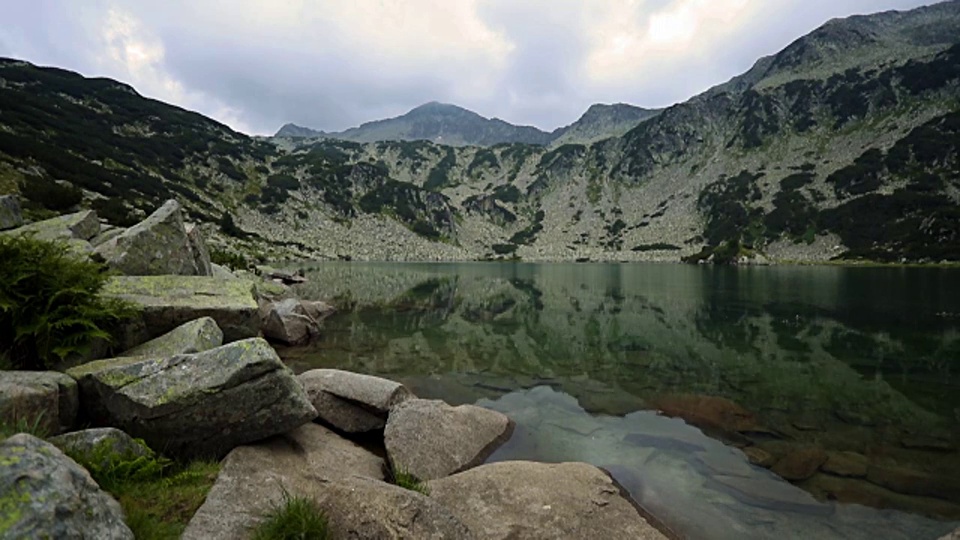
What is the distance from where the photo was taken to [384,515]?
494cm

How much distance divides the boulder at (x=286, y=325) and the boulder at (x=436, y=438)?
41.8 feet

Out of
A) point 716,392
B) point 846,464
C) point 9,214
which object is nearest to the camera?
point 846,464

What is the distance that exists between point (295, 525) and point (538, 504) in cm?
419

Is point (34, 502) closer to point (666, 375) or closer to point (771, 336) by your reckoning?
point (666, 375)

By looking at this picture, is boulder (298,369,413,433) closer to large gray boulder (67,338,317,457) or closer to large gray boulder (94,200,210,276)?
large gray boulder (67,338,317,457)

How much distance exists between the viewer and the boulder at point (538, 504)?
7.02m

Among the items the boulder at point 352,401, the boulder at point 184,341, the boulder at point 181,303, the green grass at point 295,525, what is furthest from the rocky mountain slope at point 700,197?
the green grass at point 295,525

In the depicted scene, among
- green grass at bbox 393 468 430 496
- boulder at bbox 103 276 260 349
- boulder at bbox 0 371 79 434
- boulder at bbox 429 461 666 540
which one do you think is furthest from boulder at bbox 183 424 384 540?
boulder at bbox 103 276 260 349

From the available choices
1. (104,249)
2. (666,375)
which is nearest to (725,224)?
(666,375)

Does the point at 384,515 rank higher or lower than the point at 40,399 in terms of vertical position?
lower

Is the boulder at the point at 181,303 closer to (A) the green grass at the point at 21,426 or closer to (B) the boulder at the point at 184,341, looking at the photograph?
(B) the boulder at the point at 184,341

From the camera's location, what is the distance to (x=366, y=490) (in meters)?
5.22

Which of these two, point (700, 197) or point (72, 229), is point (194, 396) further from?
point (700, 197)

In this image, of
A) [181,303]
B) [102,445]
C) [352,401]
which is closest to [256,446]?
[102,445]
